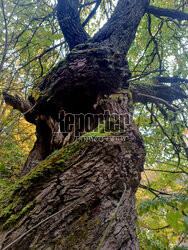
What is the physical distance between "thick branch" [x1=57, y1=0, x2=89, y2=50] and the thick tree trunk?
2228mm

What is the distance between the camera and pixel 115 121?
1692 millimetres

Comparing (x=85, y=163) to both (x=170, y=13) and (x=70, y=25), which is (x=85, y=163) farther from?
(x=170, y=13)

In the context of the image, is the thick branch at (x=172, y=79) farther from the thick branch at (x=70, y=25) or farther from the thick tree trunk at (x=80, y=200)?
the thick tree trunk at (x=80, y=200)

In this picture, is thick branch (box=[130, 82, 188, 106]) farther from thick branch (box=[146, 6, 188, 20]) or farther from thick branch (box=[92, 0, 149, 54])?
thick branch (box=[146, 6, 188, 20])

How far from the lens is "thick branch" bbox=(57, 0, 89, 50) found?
3.01 metres

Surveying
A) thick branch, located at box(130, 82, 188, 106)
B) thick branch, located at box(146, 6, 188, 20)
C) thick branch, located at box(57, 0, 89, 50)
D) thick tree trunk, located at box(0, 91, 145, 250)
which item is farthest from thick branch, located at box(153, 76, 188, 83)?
thick tree trunk, located at box(0, 91, 145, 250)

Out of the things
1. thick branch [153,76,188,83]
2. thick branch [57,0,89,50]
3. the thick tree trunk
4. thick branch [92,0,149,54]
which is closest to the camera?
the thick tree trunk

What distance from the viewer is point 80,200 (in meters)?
1.19

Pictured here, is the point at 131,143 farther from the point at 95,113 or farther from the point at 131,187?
the point at 95,113

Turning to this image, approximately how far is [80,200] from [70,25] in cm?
316

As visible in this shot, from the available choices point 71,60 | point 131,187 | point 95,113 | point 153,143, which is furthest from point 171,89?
point 131,187

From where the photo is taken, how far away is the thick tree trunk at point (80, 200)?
3.40 feet

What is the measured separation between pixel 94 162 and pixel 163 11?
11.8 ft

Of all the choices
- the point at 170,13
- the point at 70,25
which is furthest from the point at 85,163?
the point at 170,13
